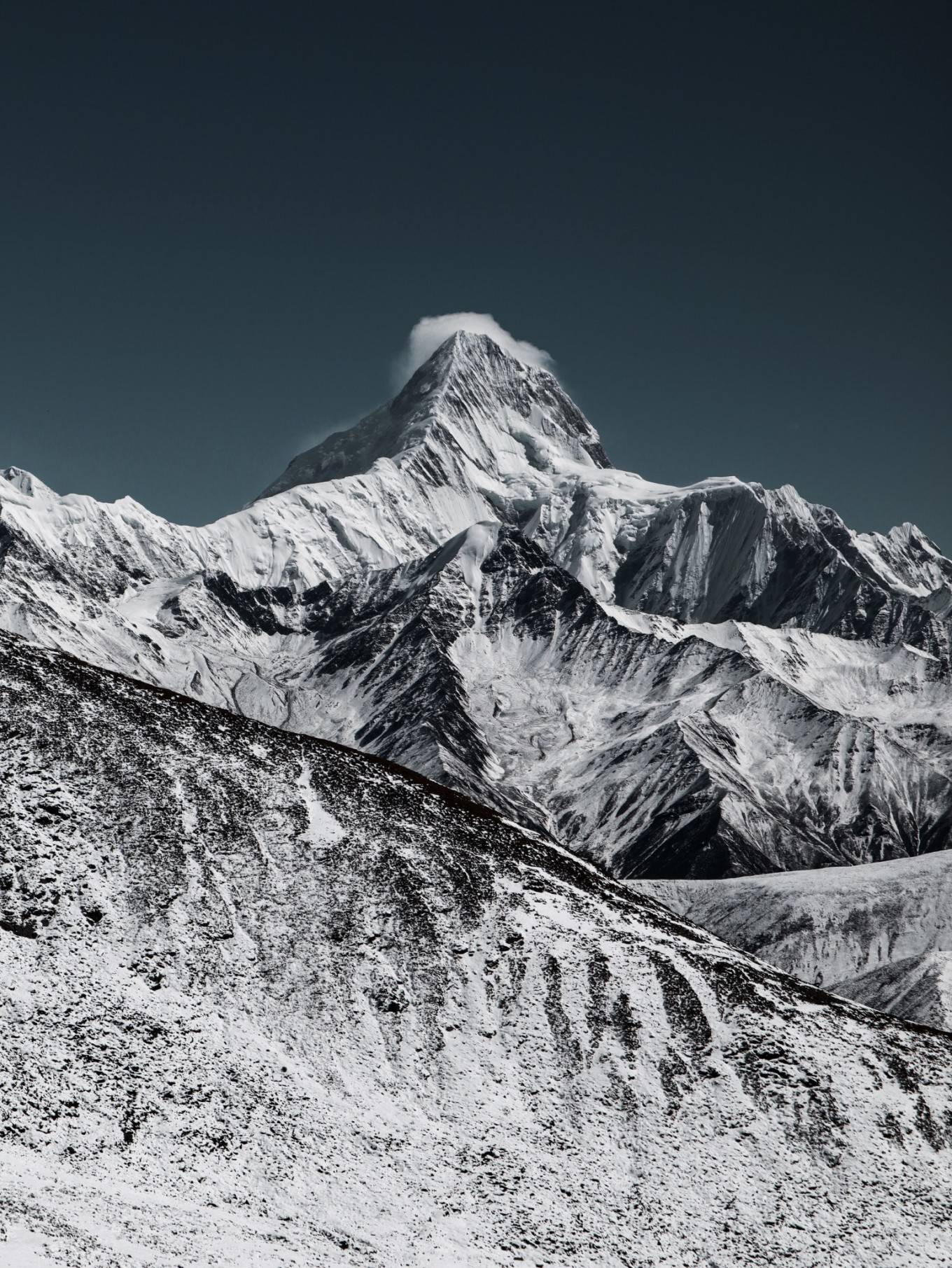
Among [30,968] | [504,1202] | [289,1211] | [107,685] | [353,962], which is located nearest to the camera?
[289,1211]

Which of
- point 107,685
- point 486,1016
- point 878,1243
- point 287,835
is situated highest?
point 107,685

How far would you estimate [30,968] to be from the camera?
69.4 m

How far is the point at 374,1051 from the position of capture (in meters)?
74.3

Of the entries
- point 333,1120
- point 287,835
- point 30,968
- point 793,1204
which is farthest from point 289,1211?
point 287,835

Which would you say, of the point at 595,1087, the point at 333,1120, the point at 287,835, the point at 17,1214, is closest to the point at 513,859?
the point at 287,835

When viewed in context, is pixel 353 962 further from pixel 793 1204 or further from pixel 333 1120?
pixel 793 1204

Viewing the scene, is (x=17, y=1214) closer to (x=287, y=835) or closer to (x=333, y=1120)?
(x=333, y=1120)

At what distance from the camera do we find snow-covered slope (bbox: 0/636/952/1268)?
6066cm

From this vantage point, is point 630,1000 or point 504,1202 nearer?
point 504,1202

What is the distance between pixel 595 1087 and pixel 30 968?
108ft

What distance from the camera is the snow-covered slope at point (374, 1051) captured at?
199 ft

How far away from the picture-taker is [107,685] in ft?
334

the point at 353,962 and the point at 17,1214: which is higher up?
the point at 353,962

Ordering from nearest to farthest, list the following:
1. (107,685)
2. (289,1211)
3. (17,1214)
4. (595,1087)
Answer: (17,1214)
(289,1211)
(595,1087)
(107,685)
